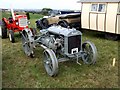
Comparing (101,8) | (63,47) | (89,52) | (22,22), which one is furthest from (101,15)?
(63,47)

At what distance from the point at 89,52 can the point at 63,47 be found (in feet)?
2.96

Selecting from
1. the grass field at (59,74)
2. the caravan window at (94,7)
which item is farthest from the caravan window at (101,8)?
the grass field at (59,74)

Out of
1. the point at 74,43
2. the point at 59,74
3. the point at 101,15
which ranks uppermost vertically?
the point at 101,15

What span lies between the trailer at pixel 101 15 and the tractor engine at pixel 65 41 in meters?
4.63

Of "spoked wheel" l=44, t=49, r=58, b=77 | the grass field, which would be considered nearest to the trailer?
the grass field

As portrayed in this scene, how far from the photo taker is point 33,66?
6477 millimetres

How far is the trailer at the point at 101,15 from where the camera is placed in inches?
399

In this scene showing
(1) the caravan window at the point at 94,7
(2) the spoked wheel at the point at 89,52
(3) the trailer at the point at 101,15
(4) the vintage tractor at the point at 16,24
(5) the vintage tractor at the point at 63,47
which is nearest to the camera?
(5) the vintage tractor at the point at 63,47

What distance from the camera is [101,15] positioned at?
35.8 feet

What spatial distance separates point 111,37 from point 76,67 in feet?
16.2

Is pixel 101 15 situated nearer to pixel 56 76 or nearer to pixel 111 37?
pixel 111 37

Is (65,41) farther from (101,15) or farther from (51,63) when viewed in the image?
(101,15)

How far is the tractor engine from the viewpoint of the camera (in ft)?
19.6

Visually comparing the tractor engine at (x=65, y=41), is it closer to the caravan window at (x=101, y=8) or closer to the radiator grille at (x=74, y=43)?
the radiator grille at (x=74, y=43)
